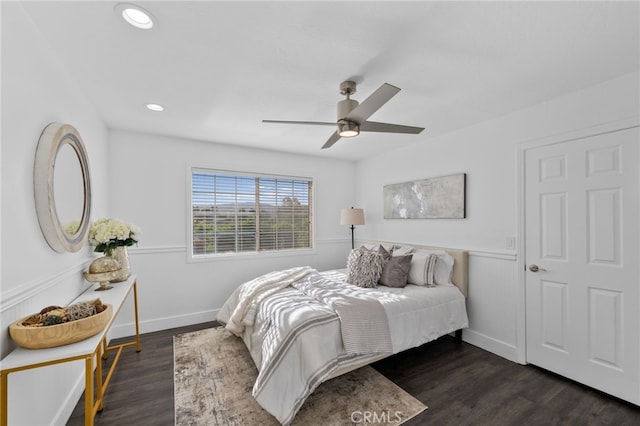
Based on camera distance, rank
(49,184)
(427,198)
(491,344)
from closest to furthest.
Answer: (49,184)
(491,344)
(427,198)

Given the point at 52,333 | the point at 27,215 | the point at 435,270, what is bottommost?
the point at 435,270

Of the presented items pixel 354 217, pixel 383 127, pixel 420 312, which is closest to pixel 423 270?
pixel 420 312

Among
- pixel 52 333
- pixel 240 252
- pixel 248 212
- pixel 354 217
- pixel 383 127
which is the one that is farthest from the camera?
pixel 354 217

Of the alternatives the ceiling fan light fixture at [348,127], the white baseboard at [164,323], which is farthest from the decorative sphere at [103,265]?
the ceiling fan light fixture at [348,127]

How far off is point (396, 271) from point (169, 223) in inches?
115

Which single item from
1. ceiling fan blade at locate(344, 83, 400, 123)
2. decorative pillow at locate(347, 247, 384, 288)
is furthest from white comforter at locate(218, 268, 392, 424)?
ceiling fan blade at locate(344, 83, 400, 123)

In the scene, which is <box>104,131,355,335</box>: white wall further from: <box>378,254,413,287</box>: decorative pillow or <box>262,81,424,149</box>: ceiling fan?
<box>262,81,424,149</box>: ceiling fan

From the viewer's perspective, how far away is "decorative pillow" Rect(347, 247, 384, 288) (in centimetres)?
315

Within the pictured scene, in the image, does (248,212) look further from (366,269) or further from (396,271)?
(396,271)

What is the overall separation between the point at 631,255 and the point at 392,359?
210 cm

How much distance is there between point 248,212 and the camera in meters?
4.28

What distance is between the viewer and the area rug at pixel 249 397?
1.93 metres

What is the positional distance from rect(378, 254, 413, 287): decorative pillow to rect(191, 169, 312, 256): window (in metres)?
1.84

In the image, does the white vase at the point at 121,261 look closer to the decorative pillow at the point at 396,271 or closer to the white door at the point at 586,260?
the decorative pillow at the point at 396,271
